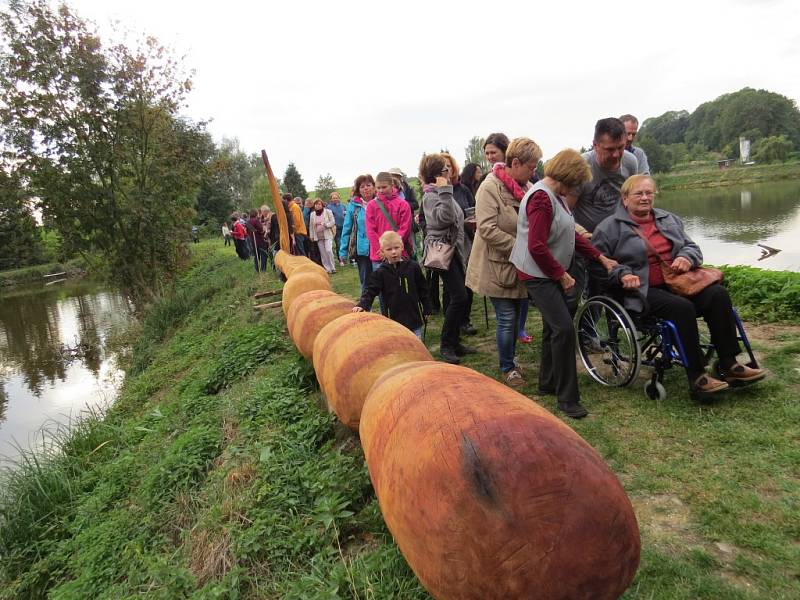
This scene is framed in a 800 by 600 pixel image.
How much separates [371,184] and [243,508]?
16.6 feet

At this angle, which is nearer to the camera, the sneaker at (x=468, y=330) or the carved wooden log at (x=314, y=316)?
the carved wooden log at (x=314, y=316)

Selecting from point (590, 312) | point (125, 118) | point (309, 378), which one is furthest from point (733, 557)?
point (125, 118)

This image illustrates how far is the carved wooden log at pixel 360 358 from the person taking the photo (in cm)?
323

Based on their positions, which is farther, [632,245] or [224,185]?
[224,185]

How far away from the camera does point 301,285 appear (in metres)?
7.15

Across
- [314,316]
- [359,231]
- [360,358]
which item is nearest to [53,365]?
[359,231]

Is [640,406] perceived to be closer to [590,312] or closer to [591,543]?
[590,312]

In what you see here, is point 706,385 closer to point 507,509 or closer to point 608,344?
point 608,344

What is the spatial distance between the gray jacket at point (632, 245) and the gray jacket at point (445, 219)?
145 centimetres

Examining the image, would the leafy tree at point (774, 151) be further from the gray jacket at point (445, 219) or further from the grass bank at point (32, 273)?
the grass bank at point (32, 273)

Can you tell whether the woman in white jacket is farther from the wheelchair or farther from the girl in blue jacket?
the wheelchair

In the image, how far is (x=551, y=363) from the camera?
404cm

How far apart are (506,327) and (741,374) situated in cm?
175

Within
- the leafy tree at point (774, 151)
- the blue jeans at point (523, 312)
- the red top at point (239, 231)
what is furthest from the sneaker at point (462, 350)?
the leafy tree at point (774, 151)
